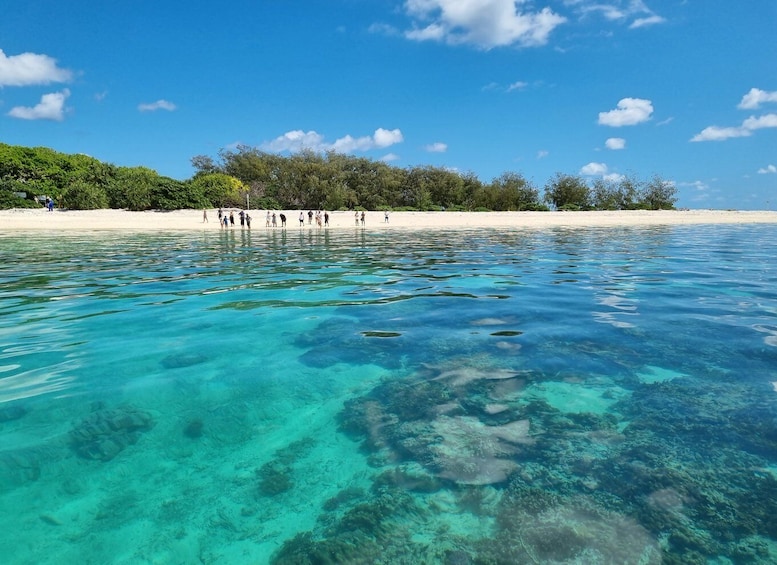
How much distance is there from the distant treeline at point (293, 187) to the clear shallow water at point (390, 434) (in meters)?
49.9

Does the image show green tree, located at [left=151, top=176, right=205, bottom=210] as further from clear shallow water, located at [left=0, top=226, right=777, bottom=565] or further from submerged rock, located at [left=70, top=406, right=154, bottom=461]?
submerged rock, located at [left=70, top=406, right=154, bottom=461]

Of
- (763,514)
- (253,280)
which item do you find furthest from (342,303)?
(763,514)

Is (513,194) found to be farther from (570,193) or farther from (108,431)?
(108,431)

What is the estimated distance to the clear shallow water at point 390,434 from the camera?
244 centimetres

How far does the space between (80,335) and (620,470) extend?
6708 mm

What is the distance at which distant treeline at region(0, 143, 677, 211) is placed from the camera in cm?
5119

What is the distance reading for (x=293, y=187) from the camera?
72.2 meters

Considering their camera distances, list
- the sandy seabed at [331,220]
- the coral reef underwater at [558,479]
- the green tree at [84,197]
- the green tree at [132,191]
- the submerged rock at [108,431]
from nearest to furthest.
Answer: the coral reef underwater at [558,479] → the submerged rock at [108,431] → the sandy seabed at [331,220] → the green tree at [84,197] → the green tree at [132,191]

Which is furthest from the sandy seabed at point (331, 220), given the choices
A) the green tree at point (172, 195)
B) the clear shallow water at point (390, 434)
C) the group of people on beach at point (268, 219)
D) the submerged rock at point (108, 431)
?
the submerged rock at point (108, 431)

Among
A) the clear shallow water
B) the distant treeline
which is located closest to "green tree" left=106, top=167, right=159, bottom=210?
the distant treeline

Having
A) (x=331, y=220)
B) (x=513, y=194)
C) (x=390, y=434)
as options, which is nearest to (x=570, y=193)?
(x=513, y=194)

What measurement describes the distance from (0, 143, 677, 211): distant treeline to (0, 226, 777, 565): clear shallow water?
164ft

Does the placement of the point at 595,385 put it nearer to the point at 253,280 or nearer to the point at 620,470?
the point at 620,470

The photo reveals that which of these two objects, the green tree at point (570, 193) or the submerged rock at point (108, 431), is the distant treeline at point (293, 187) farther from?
the submerged rock at point (108, 431)
